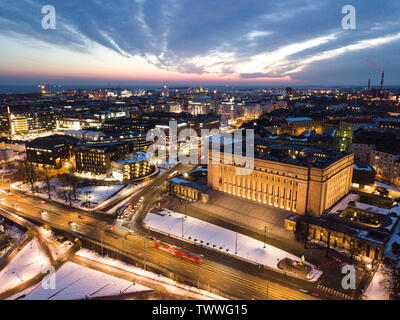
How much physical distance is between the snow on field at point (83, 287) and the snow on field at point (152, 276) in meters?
2.72

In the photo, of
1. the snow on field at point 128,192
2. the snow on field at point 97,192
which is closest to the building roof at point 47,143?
the snow on field at point 97,192

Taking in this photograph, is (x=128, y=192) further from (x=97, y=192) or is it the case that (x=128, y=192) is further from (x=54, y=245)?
(x=54, y=245)

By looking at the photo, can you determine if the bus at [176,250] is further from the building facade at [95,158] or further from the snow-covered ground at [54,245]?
the building facade at [95,158]

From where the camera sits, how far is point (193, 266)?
167 ft

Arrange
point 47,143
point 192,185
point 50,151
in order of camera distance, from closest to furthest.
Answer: point 192,185 → point 50,151 → point 47,143

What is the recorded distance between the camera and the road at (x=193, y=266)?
44844mm

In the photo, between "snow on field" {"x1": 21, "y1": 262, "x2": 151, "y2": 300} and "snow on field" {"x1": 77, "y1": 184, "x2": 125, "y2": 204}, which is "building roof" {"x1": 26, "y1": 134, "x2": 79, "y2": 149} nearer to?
"snow on field" {"x1": 77, "y1": 184, "x2": 125, "y2": 204}

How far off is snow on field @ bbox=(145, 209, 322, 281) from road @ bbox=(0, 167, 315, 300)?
9.92ft

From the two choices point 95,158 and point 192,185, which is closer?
point 192,185

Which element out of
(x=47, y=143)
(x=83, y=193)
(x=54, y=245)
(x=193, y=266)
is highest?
(x=47, y=143)

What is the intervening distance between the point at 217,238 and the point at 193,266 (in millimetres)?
11165

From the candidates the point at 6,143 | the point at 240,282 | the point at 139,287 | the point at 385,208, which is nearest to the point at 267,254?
the point at 240,282

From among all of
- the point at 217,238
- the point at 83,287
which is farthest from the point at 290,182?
the point at 83,287

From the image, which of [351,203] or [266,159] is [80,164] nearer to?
[266,159]
